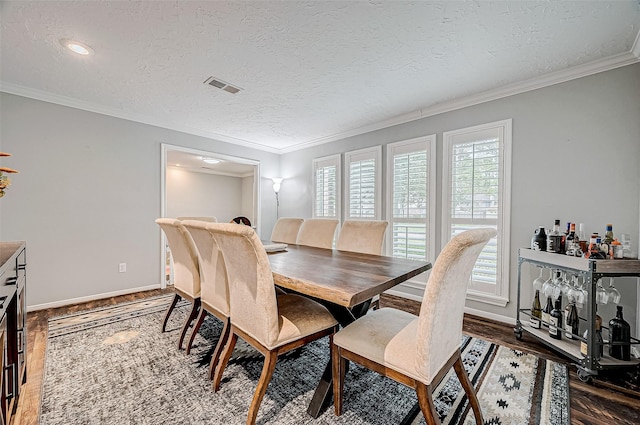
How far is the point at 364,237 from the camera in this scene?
8.44ft

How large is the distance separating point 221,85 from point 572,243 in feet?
10.8

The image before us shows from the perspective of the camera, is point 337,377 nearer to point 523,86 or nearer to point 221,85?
point 221,85

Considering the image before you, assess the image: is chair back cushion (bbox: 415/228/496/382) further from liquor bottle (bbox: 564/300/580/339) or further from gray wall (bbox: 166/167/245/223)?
gray wall (bbox: 166/167/245/223)

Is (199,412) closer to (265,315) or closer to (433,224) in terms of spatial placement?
(265,315)

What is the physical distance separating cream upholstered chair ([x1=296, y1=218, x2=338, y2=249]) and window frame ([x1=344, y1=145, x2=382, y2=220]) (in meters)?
0.99

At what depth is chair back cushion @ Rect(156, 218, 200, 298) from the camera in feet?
6.82

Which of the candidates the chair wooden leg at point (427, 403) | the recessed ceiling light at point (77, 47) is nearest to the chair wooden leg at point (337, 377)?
the chair wooden leg at point (427, 403)

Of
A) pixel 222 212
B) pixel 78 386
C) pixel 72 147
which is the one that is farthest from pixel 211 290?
pixel 222 212

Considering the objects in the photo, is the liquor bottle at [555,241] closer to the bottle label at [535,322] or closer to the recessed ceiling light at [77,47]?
the bottle label at [535,322]

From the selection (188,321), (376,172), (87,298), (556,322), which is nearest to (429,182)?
(376,172)

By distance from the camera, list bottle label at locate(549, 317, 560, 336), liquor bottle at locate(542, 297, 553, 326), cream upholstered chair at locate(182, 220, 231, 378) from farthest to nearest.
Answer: liquor bottle at locate(542, 297, 553, 326)
bottle label at locate(549, 317, 560, 336)
cream upholstered chair at locate(182, 220, 231, 378)

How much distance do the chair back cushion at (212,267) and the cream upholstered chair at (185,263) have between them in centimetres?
28

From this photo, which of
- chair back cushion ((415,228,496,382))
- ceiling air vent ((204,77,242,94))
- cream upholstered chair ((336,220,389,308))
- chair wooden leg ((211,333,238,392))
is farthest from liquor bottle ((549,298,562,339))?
ceiling air vent ((204,77,242,94))

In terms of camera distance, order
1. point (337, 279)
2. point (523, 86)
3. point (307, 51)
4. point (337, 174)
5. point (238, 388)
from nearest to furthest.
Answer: point (337, 279) → point (238, 388) → point (307, 51) → point (523, 86) → point (337, 174)
